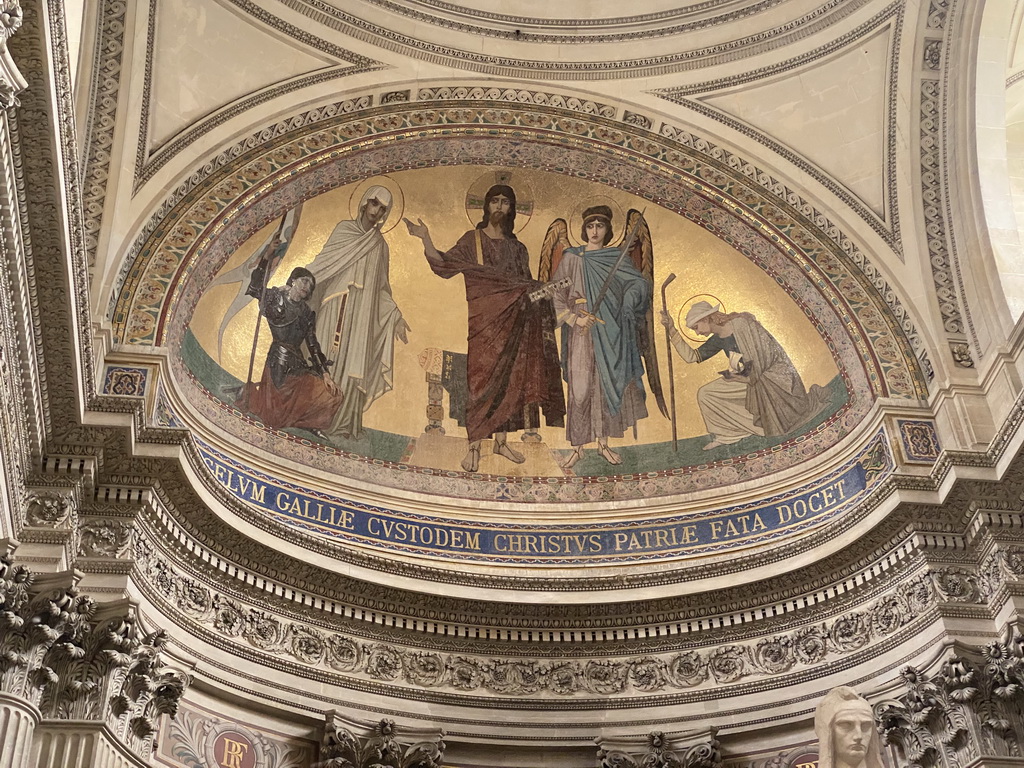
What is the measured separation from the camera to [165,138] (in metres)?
12.3

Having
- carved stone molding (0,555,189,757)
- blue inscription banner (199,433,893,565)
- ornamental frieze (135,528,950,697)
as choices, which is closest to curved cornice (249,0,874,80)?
blue inscription banner (199,433,893,565)

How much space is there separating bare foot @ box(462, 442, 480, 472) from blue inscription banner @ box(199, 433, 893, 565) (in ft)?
2.29

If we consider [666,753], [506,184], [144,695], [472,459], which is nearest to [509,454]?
[472,459]

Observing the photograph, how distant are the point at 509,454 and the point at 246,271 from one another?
3.19 metres

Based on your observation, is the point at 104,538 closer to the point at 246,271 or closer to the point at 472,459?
the point at 246,271

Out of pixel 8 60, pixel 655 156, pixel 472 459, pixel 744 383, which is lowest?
pixel 8 60

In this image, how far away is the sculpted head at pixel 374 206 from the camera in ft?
45.5

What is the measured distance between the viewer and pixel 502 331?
14.2 meters

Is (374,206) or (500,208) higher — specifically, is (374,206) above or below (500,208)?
below

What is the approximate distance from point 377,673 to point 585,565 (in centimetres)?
241

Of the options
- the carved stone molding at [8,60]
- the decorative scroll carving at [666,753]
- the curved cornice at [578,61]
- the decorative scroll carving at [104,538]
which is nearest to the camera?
the carved stone molding at [8,60]

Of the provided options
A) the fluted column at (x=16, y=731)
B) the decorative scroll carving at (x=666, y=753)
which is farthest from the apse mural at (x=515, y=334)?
the fluted column at (x=16, y=731)

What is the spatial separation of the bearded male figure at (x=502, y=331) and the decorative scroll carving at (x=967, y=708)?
481cm

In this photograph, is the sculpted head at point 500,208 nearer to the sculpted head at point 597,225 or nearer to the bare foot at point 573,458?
the sculpted head at point 597,225
